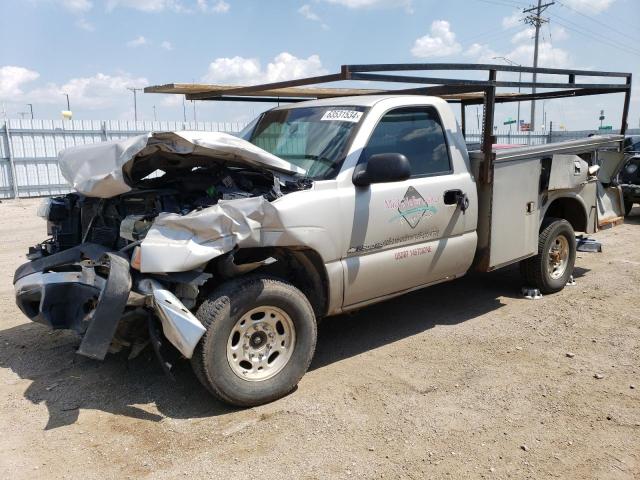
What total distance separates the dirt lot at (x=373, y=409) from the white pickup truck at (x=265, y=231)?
378mm

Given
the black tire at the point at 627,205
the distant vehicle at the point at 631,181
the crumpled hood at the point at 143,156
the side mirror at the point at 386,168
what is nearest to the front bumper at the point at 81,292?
the crumpled hood at the point at 143,156

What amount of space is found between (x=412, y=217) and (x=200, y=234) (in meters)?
1.83

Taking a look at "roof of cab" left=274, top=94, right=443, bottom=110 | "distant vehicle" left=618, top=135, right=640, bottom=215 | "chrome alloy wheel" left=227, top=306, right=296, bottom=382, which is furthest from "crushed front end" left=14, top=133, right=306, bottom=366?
"distant vehicle" left=618, top=135, right=640, bottom=215

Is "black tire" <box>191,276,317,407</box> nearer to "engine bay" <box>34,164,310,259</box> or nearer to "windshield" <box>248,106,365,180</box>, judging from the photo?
"engine bay" <box>34,164,310,259</box>

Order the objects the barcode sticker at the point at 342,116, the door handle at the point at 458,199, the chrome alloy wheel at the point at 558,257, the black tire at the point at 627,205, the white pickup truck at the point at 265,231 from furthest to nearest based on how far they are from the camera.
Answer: the black tire at the point at 627,205
the chrome alloy wheel at the point at 558,257
the door handle at the point at 458,199
the barcode sticker at the point at 342,116
the white pickup truck at the point at 265,231

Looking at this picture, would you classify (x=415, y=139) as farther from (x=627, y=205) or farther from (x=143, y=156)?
(x=627, y=205)

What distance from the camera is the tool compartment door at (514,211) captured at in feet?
16.7

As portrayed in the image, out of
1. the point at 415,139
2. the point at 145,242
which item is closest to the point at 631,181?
the point at 415,139

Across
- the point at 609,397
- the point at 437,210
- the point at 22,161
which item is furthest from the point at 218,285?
the point at 22,161

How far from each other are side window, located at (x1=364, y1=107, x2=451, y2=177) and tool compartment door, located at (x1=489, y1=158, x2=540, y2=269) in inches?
25.4

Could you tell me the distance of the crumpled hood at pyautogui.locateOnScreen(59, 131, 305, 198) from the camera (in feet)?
11.9

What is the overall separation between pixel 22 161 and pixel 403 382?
1730 cm

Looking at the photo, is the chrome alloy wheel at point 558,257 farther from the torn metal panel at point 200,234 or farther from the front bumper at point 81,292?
the front bumper at point 81,292

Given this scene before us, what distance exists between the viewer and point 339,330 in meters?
5.07
